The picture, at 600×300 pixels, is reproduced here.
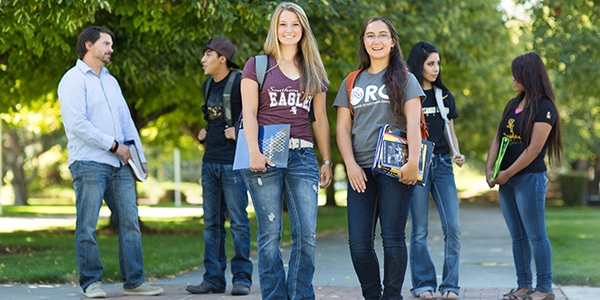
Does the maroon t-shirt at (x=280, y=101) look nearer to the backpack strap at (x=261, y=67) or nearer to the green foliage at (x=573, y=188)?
the backpack strap at (x=261, y=67)

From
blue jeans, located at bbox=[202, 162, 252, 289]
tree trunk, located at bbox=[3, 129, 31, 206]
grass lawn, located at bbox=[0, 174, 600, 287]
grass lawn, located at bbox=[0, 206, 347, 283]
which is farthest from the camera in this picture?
tree trunk, located at bbox=[3, 129, 31, 206]

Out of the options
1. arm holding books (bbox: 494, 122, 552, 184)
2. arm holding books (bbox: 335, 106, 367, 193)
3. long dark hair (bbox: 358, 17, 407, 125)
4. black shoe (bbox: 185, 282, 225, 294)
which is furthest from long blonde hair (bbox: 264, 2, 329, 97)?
black shoe (bbox: 185, 282, 225, 294)

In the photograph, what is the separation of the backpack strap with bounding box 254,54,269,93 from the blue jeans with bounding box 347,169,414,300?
0.91 m

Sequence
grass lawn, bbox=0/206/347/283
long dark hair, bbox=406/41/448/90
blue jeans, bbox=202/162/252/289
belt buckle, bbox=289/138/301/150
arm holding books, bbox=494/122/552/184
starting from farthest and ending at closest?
grass lawn, bbox=0/206/347/283 < blue jeans, bbox=202/162/252/289 < long dark hair, bbox=406/41/448/90 < arm holding books, bbox=494/122/552/184 < belt buckle, bbox=289/138/301/150

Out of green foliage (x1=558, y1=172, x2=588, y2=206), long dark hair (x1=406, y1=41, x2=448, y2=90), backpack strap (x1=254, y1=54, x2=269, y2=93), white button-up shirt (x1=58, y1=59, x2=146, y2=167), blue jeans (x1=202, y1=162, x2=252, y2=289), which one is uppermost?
long dark hair (x1=406, y1=41, x2=448, y2=90)

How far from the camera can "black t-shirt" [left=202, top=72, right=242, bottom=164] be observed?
7720mm

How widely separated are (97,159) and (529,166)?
Result: 3.51m

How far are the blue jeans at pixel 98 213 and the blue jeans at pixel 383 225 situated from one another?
7.80 feet

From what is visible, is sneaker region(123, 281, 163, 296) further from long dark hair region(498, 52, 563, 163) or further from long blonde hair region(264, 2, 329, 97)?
long dark hair region(498, 52, 563, 163)

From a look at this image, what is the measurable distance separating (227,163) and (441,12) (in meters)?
10.3

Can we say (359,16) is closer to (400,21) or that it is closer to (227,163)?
(400,21)

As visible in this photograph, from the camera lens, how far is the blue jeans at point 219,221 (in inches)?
306

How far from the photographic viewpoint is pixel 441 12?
56.2ft

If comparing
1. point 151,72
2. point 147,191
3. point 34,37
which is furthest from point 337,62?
point 147,191
